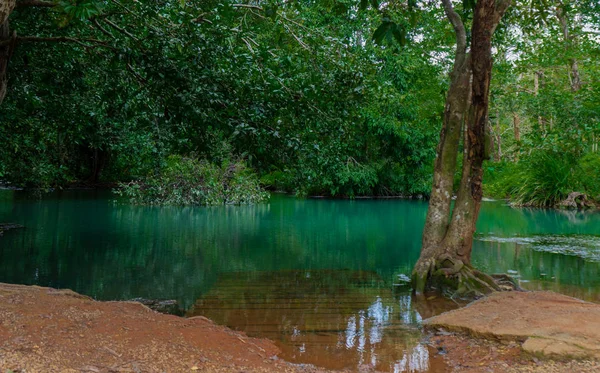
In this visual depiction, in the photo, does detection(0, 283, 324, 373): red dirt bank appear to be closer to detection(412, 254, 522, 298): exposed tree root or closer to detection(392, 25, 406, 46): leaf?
detection(392, 25, 406, 46): leaf

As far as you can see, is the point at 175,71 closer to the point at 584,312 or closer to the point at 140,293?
the point at 140,293

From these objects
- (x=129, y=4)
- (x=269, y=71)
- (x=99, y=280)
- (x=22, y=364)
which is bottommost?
(x=99, y=280)

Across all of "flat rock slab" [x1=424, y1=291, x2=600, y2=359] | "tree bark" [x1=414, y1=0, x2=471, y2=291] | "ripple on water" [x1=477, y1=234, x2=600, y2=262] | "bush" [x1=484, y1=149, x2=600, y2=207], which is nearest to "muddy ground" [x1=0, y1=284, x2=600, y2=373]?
"flat rock slab" [x1=424, y1=291, x2=600, y2=359]

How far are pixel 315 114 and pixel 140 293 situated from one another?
12.5 feet

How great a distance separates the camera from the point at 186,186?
23.9 metres

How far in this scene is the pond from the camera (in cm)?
607

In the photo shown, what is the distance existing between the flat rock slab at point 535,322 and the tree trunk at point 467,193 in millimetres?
1025

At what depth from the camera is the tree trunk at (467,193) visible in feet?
25.2

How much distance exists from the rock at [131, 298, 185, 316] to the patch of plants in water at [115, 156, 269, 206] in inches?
583

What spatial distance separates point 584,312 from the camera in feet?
18.0

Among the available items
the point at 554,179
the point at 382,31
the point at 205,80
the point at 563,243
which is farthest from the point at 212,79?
the point at 554,179

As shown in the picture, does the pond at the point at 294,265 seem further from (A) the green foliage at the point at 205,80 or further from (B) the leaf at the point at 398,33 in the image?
(B) the leaf at the point at 398,33

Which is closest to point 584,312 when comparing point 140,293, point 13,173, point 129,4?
point 140,293

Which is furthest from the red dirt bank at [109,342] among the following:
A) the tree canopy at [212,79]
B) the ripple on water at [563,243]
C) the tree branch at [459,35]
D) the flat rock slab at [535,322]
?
the ripple on water at [563,243]
